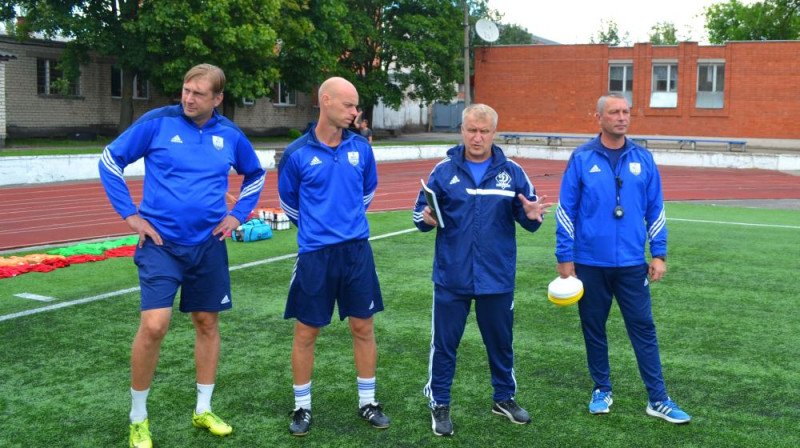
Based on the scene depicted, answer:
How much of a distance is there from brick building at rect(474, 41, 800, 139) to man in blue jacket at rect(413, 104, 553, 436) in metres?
42.4

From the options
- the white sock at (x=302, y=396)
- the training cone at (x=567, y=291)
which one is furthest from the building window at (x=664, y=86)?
the white sock at (x=302, y=396)

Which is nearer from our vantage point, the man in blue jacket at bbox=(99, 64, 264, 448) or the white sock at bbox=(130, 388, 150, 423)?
the man in blue jacket at bbox=(99, 64, 264, 448)

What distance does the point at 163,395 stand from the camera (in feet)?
17.1

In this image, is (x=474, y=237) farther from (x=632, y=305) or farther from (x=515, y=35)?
(x=515, y=35)

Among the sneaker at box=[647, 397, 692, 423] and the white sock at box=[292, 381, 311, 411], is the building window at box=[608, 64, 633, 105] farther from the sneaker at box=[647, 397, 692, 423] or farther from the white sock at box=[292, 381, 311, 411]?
the white sock at box=[292, 381, 311, 411]

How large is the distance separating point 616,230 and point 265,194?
15532 millimetres

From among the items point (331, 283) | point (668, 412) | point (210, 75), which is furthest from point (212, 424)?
point (668, 412)

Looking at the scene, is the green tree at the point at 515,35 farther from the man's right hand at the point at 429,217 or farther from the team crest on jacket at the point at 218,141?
the team crest on jacket at the point at 218,141

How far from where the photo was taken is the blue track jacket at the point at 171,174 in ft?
14.2

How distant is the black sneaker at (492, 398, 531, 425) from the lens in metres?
4.71

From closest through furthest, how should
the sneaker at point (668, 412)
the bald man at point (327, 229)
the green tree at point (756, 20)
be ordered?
the bald man at point (327, 229) < the sneaker at point (668, 412) < the green tree at point (756, 20)

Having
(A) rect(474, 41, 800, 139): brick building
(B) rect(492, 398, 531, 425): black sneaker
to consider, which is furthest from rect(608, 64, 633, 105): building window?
(B) rect(492, 398, 531, 425): black sneaker

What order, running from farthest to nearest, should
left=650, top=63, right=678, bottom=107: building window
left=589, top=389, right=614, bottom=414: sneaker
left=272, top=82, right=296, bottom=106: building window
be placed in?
left=650, top=63, right=678, bottom=107: building window, left=272, top=82, right=296, bottom=106: building window, left=589, top=389, right=614, bottom=414: sneaker

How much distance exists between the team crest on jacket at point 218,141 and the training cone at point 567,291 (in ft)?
6.53
